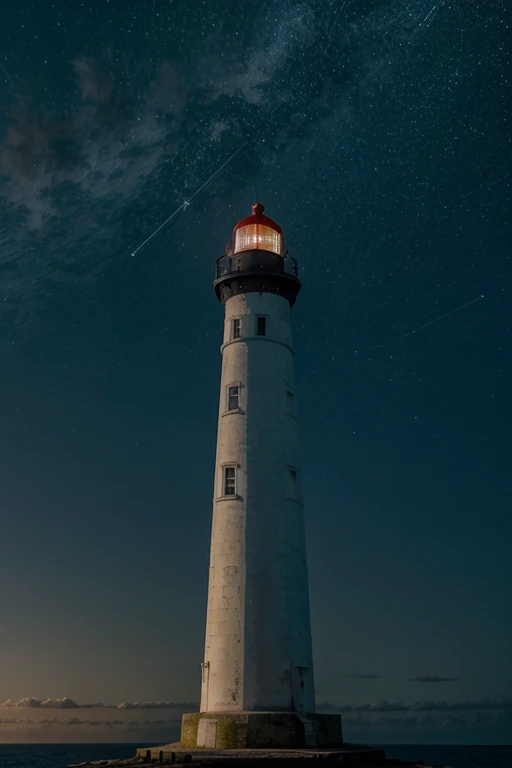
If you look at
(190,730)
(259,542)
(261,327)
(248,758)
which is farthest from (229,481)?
(248,758)

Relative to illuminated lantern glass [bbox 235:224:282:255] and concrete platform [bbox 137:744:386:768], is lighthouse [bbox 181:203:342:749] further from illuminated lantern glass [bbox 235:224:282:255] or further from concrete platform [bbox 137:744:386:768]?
concrete platform [bbox 137:744:386:768]

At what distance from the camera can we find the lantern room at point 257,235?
29.6m

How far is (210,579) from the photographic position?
24891mm

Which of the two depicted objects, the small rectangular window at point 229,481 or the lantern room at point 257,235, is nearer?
the small rectangular window at point 229,481

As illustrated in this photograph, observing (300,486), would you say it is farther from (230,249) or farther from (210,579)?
(230,249)

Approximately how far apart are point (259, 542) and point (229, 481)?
239 cm

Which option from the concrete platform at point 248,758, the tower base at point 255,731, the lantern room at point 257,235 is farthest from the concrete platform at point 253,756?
the lantern room at point 257,235

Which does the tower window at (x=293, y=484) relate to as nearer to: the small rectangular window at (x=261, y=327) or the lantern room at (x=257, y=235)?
the small rectangular window at (x=261, y=327)

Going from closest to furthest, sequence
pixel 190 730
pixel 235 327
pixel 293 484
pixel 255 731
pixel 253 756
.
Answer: pixel 253 756
pixel 255 731
pixel 190 730
pixel 293 484
pixel 235 327

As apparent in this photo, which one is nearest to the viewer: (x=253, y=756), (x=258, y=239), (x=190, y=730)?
(x=253, y=756)

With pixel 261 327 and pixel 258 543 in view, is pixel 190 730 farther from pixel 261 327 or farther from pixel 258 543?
pixel 261 327

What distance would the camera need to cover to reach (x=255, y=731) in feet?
71.8

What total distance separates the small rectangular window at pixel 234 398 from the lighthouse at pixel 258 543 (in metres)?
0.04

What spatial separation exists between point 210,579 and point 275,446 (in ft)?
16.2
